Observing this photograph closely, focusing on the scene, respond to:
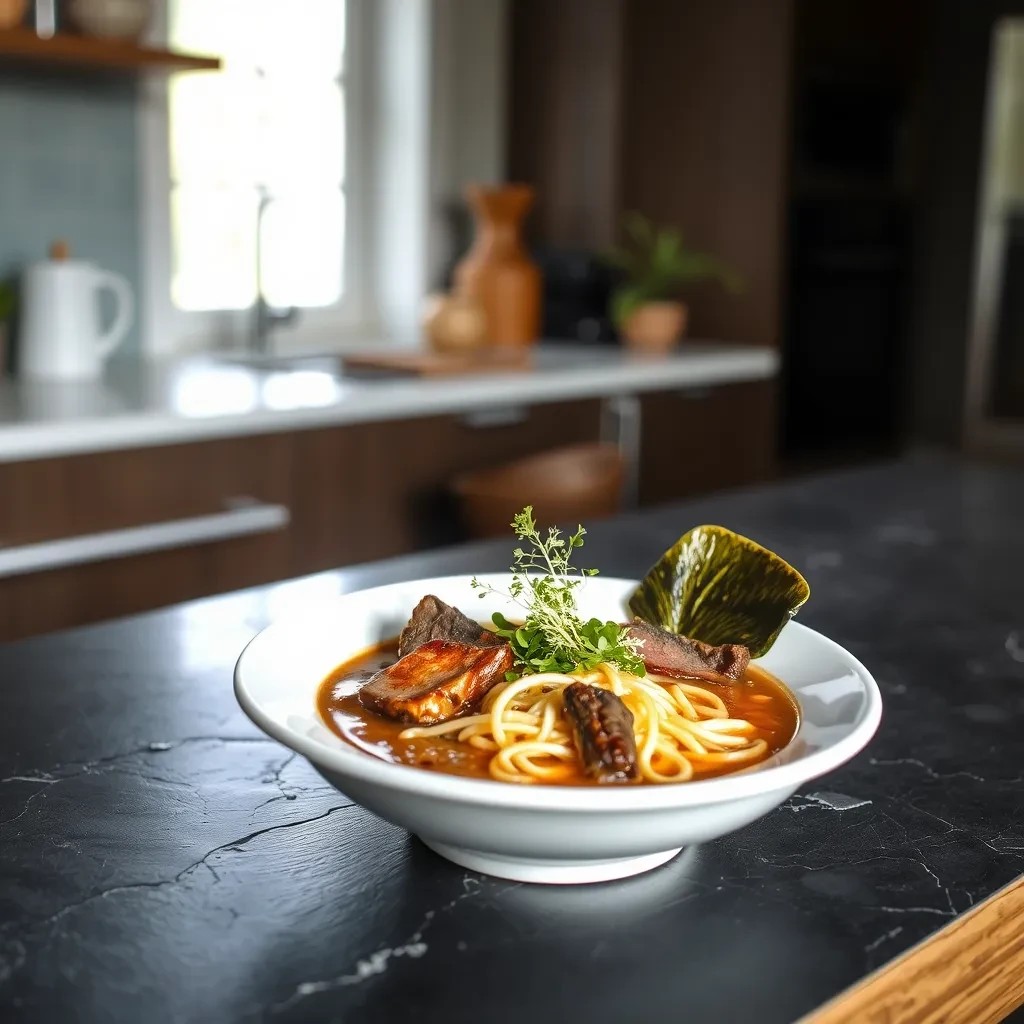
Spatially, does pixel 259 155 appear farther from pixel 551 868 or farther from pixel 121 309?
pixel 551 868

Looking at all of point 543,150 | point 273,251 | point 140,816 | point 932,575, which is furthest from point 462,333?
point 140,816

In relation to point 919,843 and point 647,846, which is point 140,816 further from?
point 919,843

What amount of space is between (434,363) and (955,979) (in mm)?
2358

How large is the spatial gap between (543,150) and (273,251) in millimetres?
894

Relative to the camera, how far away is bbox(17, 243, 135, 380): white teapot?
2736mm

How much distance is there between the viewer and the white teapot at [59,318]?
2736mm

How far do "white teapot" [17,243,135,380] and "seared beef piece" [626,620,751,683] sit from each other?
2.08 m

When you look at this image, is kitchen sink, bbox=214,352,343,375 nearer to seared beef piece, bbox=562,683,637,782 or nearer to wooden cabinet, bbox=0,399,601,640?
wooden cabinet, bbox=0,399,601,640

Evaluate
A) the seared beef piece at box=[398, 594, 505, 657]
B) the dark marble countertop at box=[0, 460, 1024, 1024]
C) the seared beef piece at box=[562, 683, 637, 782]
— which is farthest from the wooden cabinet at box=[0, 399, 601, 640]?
the seared beef piece at box=[562, 683, 637, 782]

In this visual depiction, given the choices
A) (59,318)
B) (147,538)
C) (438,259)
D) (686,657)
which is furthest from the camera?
(438,259)

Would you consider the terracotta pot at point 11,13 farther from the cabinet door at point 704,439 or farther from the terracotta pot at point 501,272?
the cabinet door at point 704,439

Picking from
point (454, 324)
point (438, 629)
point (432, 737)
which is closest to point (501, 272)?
point (454, 324)

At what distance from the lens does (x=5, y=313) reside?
109 inches

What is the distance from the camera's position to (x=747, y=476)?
3.78m
